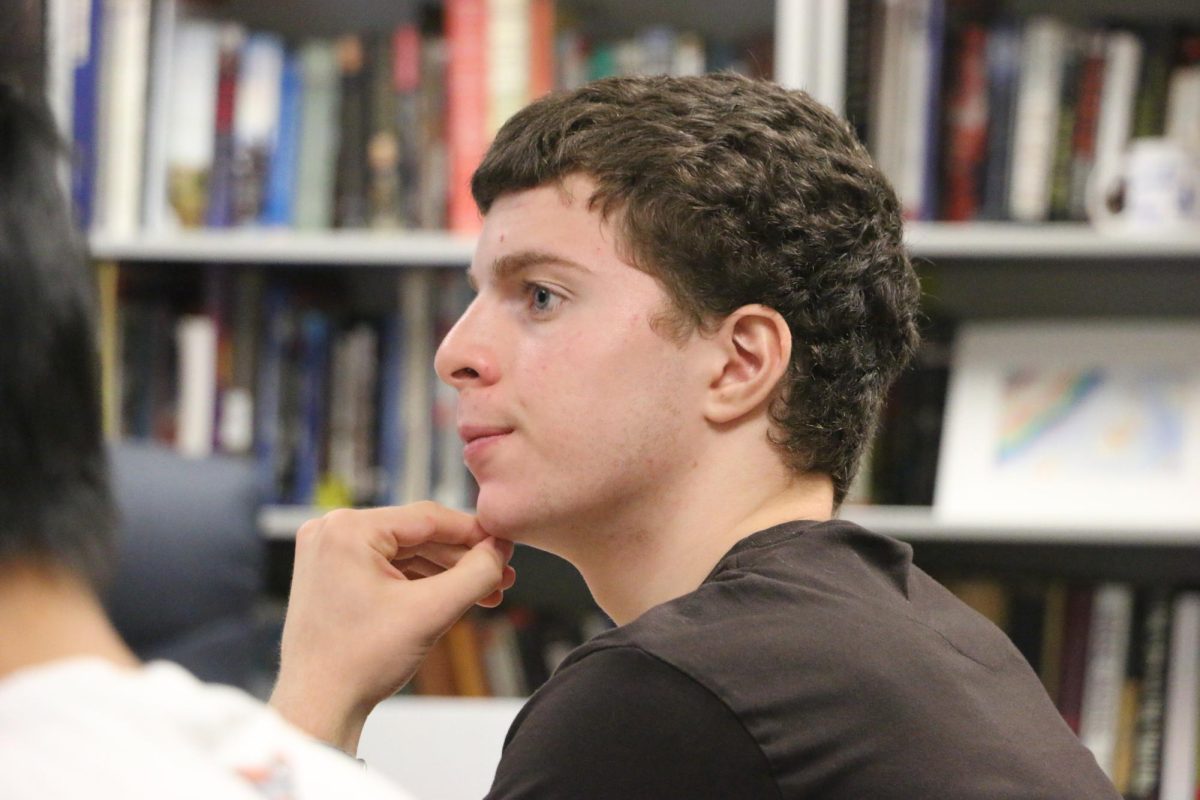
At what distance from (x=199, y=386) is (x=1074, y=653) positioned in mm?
1384

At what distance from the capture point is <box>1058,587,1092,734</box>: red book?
206cm

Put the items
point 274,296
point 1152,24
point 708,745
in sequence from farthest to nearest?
1. point 274,296
2. point 1152,24
3. point 708,745

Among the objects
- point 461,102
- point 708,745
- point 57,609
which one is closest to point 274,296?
point 461,102

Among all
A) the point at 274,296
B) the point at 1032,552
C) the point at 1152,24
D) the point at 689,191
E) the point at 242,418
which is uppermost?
the point at 1152,24

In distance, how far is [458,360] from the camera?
1.20m

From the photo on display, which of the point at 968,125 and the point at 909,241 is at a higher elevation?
the point at 968,125

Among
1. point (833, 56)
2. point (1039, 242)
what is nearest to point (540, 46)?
point (833, 56)

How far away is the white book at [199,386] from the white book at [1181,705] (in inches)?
58.1

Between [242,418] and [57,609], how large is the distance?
5.73ft

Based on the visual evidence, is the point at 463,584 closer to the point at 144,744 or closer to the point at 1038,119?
the point at 144,744

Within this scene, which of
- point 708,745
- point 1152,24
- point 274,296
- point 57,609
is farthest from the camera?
point 274,296

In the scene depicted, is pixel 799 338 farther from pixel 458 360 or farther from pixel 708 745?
pixel 708 745

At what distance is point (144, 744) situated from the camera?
446 mm

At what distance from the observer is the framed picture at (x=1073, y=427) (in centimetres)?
204
